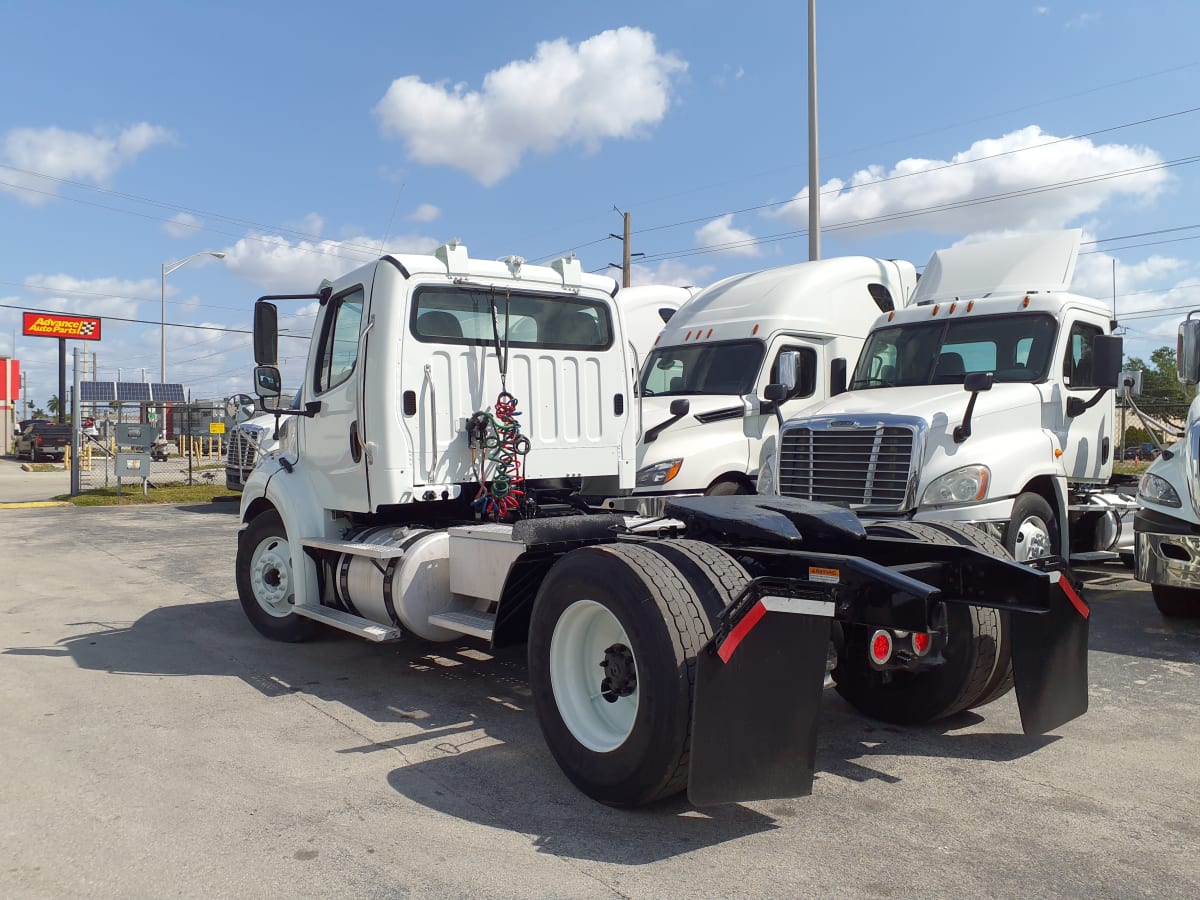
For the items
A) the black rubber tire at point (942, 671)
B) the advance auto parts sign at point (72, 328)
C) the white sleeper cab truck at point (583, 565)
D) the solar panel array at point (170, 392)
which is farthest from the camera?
the solar panel array at point (170, 392)

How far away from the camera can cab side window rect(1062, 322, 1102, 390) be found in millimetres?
8859

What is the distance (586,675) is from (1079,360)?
267 inches

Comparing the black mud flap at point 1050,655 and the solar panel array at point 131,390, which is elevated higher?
the solar panel array at point 131,390

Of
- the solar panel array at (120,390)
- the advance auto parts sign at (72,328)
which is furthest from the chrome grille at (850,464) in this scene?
the solar panel array at (120,390)

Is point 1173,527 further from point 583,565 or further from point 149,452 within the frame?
point 149,452

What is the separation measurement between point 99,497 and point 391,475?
17.6m

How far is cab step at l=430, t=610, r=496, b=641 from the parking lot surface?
1.58 feet

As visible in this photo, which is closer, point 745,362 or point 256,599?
point 256,599

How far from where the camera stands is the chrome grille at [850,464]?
7.67 m

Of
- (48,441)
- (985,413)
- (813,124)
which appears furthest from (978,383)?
(48,441)

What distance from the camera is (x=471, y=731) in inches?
198

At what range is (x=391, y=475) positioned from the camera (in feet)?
19.5

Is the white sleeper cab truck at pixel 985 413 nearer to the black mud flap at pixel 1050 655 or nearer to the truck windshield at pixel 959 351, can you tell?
the truck windshield at pixel 959 351

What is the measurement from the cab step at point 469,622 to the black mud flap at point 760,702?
1806 millimetres
